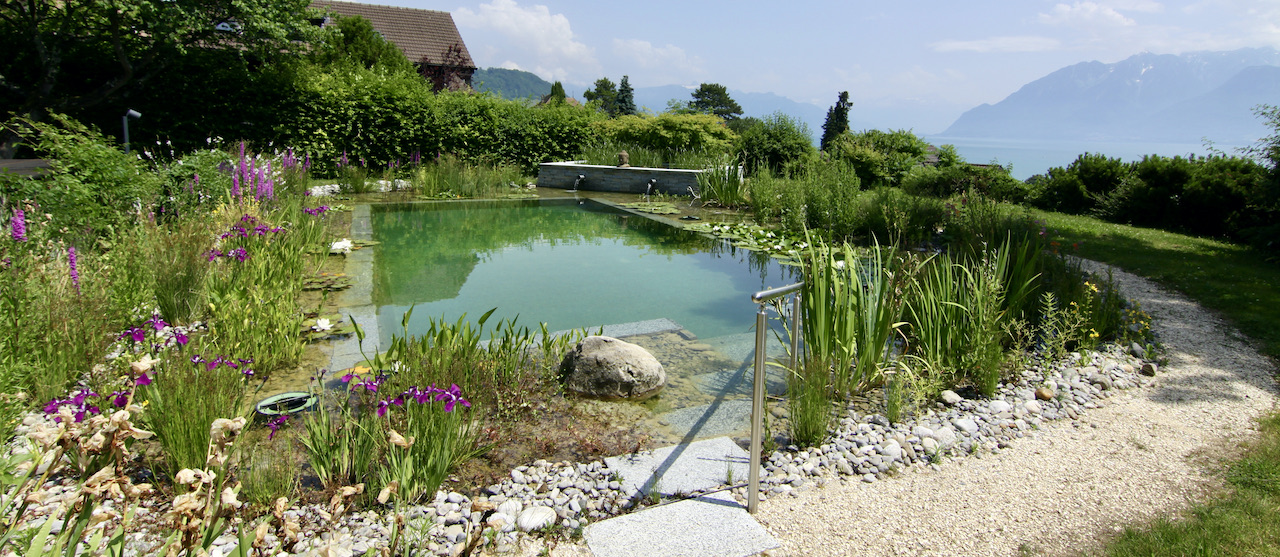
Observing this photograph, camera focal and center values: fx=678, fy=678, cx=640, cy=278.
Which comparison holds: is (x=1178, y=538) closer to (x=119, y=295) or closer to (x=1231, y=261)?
(x=119, y=295)

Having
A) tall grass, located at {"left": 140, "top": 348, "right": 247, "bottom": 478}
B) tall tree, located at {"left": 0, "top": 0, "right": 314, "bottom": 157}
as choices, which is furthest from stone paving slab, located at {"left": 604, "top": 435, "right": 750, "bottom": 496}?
tall tree, located at {"left": 0, "top": 0, "right": 314, "bottom": 157}

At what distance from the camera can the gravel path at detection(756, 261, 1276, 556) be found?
2.50 m

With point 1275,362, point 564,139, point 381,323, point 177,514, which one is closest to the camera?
point 177,514

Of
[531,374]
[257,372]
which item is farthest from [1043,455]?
[257,372]

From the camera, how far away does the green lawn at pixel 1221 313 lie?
2461mm

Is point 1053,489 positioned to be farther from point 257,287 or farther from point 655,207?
point 655,207

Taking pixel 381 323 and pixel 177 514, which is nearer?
pixel 177 514

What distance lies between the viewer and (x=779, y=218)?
992cm

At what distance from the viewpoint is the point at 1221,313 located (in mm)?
5449

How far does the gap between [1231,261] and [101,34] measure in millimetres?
15814

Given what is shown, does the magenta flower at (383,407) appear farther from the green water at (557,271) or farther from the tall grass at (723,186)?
the tall grass at (723,186)

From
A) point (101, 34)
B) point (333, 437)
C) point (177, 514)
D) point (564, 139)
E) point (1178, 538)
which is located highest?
point (101, 34)

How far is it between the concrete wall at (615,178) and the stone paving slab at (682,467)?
9.58m

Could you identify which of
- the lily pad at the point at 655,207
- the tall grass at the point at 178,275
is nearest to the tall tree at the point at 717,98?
the lily pad at the point at 655,207
